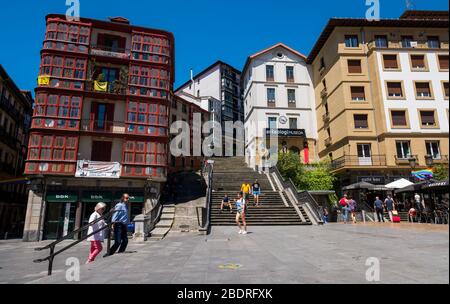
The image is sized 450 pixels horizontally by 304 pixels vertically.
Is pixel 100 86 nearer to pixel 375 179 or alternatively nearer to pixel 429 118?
pixel 429 118

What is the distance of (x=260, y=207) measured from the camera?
2083cm

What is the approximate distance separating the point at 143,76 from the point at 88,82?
442 cm

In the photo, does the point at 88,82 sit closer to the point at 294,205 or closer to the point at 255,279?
the point at 294,205

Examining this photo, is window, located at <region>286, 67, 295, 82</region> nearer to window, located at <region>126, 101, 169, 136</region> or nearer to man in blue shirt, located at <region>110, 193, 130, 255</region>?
window, located at <region>126, 101, 169, 136</region>

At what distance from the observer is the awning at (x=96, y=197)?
22.3m

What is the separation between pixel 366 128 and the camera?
99.3ft

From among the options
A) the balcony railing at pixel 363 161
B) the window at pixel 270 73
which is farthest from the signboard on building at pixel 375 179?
the window at pixel 270 73

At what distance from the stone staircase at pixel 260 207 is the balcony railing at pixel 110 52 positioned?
13.8 metres

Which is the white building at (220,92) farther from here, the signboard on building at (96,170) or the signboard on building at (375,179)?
the signboard on building at (96,170)

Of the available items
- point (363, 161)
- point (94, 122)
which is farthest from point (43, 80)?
point (363, 161)

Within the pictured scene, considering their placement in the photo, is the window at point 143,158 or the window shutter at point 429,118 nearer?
the window shutter at point 429,118

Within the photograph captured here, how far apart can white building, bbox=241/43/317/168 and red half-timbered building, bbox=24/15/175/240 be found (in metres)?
16.0

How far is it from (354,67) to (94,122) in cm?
2668
